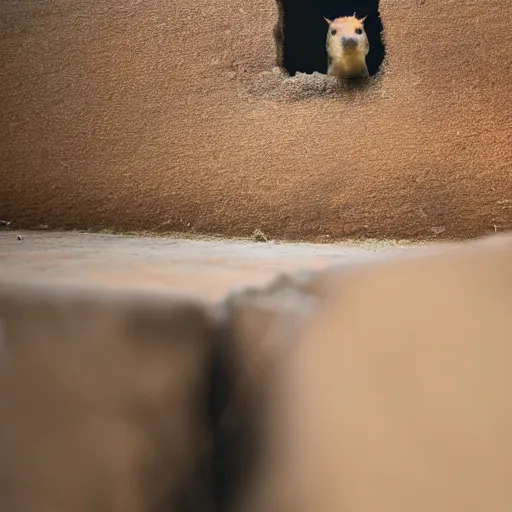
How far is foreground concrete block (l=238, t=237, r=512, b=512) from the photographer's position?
1.20 feet

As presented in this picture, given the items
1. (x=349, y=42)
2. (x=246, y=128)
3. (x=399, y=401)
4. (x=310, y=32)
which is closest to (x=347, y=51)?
(x=349, y=42)

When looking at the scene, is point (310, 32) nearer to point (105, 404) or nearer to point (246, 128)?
point (246, 128)

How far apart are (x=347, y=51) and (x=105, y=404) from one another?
158cm

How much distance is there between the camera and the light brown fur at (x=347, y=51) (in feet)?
5.79

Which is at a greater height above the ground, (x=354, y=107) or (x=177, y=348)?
(x=354, y=107)

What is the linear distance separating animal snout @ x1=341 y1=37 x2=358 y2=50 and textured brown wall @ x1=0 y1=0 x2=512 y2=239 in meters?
0.10

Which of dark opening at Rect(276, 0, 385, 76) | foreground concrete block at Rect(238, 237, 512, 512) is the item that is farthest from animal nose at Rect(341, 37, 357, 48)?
foreground concrete block at Rect(238, 237, 512, 512)

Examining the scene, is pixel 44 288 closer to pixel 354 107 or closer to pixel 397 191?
pixel 397 191

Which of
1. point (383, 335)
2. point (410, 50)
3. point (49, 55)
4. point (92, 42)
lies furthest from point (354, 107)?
point (383, 335)

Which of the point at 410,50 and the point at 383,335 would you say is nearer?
the point at 383,335

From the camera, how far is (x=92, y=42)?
1.84 m

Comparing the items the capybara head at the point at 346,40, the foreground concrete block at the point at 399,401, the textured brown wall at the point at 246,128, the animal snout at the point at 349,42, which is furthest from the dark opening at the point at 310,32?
the foreground concrete block at the point at 399,401

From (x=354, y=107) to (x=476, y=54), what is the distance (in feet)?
1.20

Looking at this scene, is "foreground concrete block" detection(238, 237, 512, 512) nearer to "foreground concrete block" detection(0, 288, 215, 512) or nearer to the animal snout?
"foreground concrete block" detection(0, 288, 215, 512)
